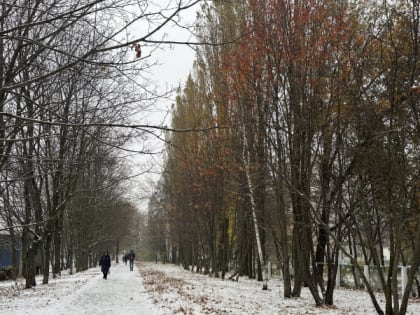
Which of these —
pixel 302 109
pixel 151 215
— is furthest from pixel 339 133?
pixel 151 215

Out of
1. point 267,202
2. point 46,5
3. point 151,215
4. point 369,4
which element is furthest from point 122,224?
point 46,5

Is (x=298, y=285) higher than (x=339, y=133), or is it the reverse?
(x=339, y=133)

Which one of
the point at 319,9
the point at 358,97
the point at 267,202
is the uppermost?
the point at 319,9

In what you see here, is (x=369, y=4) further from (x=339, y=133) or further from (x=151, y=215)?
(x=151, y=215)

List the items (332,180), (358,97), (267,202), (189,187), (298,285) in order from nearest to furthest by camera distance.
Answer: (358,97) → (332,180) → (298,285) → (267,202) → (189,187)

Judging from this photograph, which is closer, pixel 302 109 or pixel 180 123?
pixel 302 109

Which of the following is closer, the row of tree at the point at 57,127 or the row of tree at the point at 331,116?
the row of tree at the point at 57,127

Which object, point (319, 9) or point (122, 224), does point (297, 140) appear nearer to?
point (319, 9)

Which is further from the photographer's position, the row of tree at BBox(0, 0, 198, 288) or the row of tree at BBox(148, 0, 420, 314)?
the row of tree at BBox(148, 0, 420, 314)

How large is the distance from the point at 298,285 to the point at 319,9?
8225mm

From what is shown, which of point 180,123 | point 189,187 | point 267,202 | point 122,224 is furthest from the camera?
point 122,224

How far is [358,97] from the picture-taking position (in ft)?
35.6

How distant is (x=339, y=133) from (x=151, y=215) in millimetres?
57125

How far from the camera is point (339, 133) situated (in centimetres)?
1262
